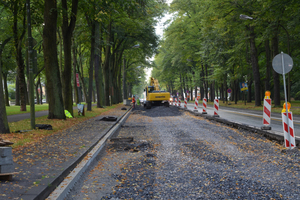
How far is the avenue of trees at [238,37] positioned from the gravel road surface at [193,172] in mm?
12931

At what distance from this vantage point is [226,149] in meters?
6.73

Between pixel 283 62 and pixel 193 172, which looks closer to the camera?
pixel 193 172

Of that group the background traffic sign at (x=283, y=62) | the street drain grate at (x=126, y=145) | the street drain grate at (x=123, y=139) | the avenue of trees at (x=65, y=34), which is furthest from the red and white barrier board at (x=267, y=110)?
the avenue of trees at (x=65, y=34)

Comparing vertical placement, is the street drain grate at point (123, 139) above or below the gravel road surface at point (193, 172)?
above

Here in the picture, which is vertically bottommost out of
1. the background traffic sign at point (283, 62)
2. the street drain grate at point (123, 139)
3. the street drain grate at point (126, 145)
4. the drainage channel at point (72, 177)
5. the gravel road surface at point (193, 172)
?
the gravel road surface at point (193, 172)

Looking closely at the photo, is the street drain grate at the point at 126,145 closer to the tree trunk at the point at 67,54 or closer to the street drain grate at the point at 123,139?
the street drain grate at the point at 123,139

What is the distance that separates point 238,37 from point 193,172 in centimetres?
2280

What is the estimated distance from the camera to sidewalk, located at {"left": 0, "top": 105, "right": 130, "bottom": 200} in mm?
3537

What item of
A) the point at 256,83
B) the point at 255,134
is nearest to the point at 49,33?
the point at 255,134

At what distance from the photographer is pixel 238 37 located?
82.2 ft

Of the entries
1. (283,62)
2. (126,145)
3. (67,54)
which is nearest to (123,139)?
(126,145)

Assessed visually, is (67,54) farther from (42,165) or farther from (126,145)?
(42,165)

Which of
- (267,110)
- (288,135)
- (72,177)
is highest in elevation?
(267,110)

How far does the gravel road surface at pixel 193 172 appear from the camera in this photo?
3.87 m
